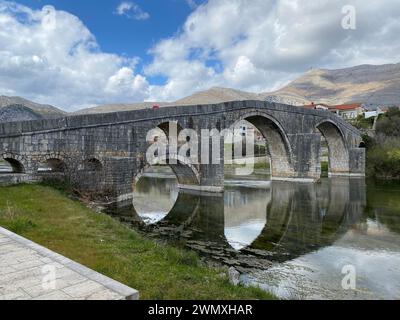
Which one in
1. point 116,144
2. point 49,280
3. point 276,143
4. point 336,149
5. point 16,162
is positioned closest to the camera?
point 49,280

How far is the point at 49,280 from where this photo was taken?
13.2 feet

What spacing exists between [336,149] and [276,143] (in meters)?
10.6

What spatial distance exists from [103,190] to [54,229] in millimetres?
9127

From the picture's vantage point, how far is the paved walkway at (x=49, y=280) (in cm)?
362

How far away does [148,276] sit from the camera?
5059 mm

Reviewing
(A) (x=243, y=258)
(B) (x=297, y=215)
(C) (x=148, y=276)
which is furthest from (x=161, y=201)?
(C) (x=148, y=276)

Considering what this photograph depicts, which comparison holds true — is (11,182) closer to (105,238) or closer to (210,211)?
(105,238)

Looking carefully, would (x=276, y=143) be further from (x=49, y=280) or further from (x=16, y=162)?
(x=49, y=280)

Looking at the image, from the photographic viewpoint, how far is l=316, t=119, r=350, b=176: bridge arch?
3622 cm

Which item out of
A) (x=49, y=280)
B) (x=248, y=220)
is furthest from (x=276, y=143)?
(x=49, y=280)

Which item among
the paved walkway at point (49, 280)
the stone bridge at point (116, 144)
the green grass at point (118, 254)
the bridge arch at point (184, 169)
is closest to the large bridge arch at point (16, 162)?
the stone bridge at point (116, 144)

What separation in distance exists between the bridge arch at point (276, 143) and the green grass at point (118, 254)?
68.6 ft

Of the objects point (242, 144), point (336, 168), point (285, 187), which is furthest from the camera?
point (242, 144)

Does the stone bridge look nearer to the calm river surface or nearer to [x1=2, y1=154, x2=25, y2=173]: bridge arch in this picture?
[x1=2, y1=154, x2=25, y2=173]: bridge arch
